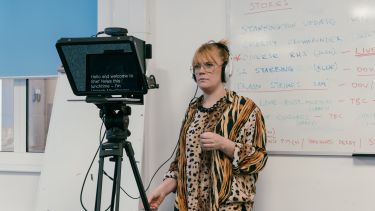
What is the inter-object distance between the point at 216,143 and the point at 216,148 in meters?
0.03

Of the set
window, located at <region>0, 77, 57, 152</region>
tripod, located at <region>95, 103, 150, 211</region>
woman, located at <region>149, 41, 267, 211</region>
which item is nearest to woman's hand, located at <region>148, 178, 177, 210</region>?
woman, located at <region>149, 41, 267, 211</region>

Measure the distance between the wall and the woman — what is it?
38 cm

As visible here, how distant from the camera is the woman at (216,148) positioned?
66.5 inches

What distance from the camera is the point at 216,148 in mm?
1666

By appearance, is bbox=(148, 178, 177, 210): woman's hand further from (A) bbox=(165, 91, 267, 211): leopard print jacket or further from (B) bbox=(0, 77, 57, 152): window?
(B) bbox=(0, 77, 57, 152): window

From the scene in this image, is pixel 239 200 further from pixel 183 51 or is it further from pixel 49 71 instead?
pixel 49 71

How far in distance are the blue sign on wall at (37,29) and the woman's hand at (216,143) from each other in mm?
1147

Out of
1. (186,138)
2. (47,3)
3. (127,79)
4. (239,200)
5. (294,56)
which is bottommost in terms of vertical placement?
(239,200)

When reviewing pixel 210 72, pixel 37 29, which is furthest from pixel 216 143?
pixel 37 29

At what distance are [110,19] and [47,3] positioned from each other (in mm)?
457

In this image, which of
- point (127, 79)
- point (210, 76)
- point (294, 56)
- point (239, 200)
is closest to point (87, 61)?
point (127, 79)

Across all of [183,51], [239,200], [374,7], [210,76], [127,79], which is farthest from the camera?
[183,51]

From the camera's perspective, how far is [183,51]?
2.30m

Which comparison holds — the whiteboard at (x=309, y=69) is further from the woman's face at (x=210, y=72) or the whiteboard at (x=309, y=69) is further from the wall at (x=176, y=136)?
the woman's face at (x=210, y=72)
